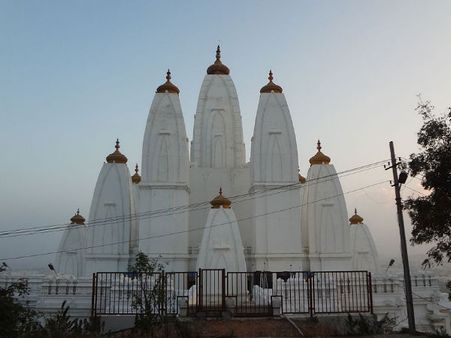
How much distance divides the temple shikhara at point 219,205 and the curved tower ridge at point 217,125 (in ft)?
4.85

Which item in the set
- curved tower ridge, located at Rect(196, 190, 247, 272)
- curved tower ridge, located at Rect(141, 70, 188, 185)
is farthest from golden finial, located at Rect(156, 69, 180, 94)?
curved tower ridge, located at Rect(196, 190, 247, 272)

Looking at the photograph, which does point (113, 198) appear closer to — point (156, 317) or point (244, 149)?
point (244, 149)

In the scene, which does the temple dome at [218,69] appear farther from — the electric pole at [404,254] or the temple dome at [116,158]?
the electric pole at [404,254]

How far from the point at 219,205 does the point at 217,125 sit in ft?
26.9

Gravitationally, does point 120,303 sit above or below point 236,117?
below

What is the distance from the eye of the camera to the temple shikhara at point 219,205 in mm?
23656

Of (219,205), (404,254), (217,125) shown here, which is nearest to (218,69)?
(217,125)

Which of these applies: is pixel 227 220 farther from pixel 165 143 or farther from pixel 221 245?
pixel 165 143

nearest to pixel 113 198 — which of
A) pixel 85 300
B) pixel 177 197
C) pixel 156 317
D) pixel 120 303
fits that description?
pixel 177 197

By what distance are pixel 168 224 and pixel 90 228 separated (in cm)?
412

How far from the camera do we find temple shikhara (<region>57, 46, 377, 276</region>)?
23.7 metres

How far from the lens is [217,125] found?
94.8 feet

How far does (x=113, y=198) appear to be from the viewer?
25328 mm

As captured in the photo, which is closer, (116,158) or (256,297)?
(256,297)
